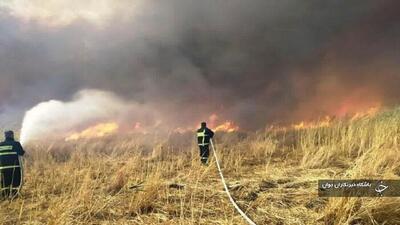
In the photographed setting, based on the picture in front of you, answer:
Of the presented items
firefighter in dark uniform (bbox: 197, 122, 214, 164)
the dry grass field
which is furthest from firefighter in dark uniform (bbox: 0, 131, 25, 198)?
firefighter in dark uniform (bbox: 197, 122, 214, 164)

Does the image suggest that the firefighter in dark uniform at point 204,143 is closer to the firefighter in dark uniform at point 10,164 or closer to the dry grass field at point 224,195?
the dry grass field at point 224,195

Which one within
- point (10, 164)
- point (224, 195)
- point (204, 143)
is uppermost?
point (204, 143)

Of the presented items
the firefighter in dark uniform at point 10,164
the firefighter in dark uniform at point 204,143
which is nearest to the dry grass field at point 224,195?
the firefighter in dark uniform at point 10,164

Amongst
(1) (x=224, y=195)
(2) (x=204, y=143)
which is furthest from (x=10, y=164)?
(2) (x=204, y=143)

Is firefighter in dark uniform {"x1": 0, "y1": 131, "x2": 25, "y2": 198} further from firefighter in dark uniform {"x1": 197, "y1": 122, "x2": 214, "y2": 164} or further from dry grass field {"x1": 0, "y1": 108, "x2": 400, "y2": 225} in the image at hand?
firefighter in dark uniform {"x1": 197, "y1": 122, "x2": 214, "y2": 164}

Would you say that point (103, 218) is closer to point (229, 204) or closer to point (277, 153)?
point (229, 204)

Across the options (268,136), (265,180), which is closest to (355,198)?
(265,180)

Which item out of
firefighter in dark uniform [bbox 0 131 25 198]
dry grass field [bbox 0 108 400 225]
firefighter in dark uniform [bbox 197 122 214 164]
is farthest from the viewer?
firefighter in dark uniform [bbox 197 122 214 164]

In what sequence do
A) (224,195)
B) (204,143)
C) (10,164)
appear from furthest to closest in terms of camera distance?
(204,143)
(10,164)
(224,195)

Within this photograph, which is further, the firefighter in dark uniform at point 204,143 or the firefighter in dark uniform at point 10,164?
the firefighter in dark uniform at point 204,143

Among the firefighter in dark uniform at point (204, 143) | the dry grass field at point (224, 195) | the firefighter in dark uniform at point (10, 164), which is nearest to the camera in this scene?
the dry grass field at point (224, 195)

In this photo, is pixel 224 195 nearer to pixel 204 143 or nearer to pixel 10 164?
pixel 10 164

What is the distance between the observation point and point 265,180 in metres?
8.40

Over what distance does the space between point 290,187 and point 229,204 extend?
1.62 metres
